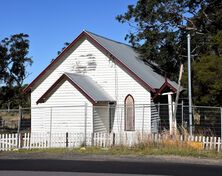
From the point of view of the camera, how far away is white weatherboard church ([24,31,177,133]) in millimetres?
27812

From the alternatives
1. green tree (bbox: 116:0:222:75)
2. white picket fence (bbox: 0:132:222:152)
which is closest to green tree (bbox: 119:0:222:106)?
green tree (bbox: 116:0:222:75)

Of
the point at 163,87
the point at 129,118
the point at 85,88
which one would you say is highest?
the point at 163,87

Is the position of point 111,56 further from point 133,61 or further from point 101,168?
point 101,168

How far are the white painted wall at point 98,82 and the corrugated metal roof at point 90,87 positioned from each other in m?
0.47

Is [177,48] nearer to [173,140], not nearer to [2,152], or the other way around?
[173,140]

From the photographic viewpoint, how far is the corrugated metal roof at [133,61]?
29820 mm

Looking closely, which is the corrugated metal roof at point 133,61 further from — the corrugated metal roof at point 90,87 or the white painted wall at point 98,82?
the corrugated metal roof at point 90,87

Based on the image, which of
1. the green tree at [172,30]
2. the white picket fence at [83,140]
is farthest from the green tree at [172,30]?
the white picket fence at [83,140]

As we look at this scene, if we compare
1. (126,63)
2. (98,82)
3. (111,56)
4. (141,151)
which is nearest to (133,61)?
(126,63)

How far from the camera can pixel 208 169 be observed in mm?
15664

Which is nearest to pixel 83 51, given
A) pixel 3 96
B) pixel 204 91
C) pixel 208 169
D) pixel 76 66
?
pixel 76 66

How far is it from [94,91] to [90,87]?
1.32 ft

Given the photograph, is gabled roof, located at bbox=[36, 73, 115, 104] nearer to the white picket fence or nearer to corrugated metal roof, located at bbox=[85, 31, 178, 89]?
corrugated metal roof, located at bbox=[85, 31, 178, 89]

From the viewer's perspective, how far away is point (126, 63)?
29.8 m
